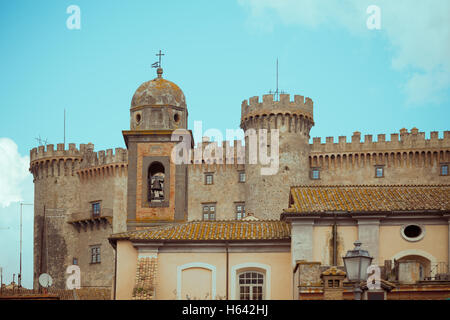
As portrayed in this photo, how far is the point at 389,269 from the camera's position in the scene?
3397 centimetres

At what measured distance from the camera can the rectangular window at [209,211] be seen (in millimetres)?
70031

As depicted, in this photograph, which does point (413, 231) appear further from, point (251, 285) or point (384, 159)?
point (384, 159)

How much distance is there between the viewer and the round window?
36812 mm

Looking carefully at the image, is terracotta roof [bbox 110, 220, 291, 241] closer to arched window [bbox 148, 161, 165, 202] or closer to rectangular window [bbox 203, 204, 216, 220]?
arched window [bbox 148, 161, 165, 202]

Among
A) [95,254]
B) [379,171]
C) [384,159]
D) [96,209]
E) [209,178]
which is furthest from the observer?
[96,209]

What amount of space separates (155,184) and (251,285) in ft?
19.5

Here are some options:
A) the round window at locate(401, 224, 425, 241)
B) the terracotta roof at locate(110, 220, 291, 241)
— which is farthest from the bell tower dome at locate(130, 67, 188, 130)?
the round window at locate(401, 224, 425, 241)

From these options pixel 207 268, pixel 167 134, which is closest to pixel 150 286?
pixel 207 268

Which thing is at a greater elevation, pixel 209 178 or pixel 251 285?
pixel 209 178

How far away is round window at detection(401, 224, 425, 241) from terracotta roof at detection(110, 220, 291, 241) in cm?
451

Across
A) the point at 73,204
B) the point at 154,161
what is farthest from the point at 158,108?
the point at 73,204

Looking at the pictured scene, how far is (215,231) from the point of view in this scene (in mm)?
37875
